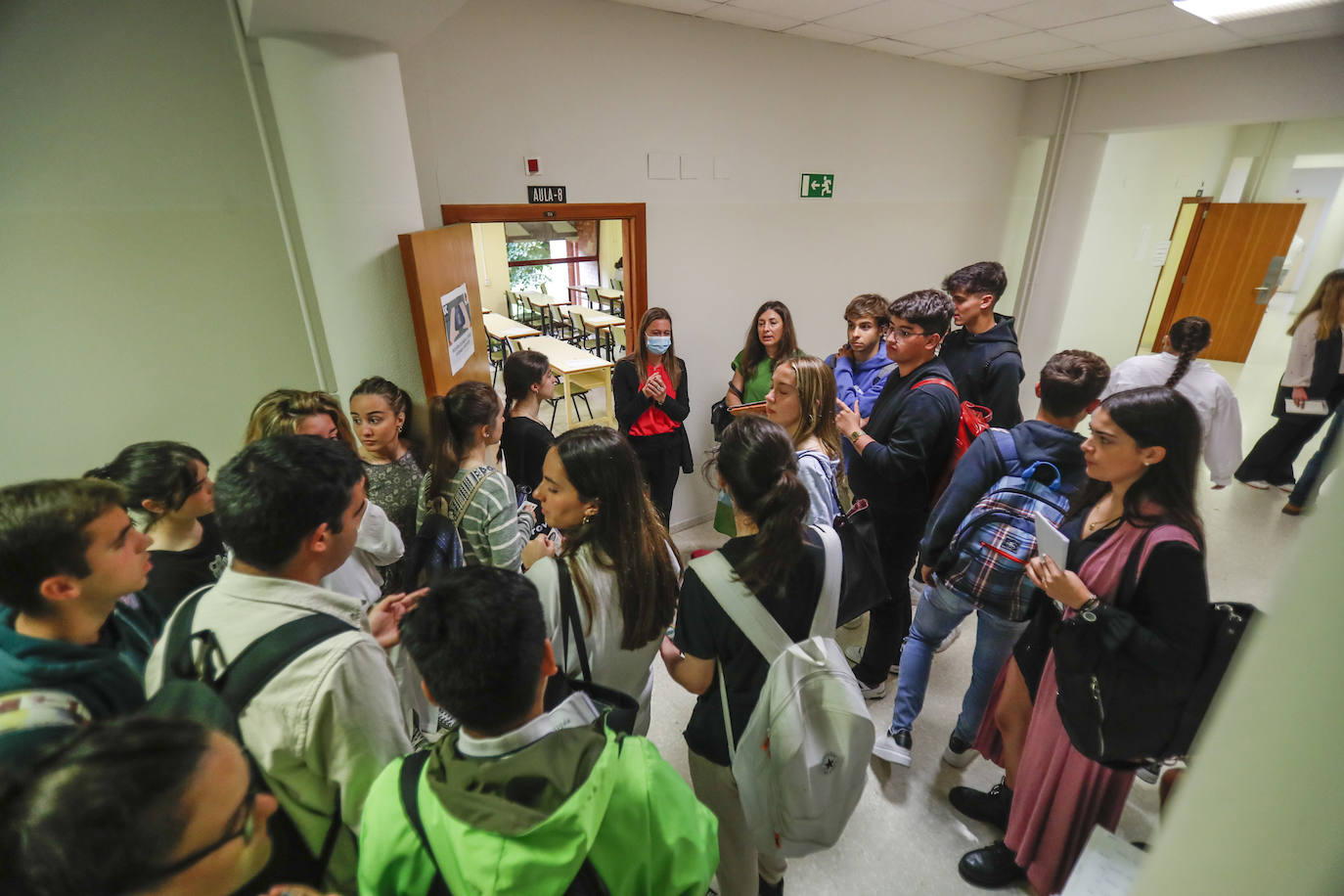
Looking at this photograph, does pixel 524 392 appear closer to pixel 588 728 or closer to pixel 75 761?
pixel 588 728

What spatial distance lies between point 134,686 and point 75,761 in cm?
74

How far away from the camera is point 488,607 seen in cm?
91

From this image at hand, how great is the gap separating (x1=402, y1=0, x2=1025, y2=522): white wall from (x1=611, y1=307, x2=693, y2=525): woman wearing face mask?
0.37 metres

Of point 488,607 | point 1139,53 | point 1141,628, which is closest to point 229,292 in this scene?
point 488,607

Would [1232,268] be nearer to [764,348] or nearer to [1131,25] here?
[1131,25]

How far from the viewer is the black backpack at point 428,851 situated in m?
0.82

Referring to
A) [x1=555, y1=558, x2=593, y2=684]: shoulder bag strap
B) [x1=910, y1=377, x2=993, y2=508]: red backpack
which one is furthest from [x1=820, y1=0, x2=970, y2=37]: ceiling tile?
[x1=555, y1=558, x2=593, y2=684]: shoulder bag strap

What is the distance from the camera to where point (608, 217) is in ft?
11.0

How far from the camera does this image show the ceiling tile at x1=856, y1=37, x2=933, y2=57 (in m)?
3.60

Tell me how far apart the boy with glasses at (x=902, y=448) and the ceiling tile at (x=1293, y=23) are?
3046 mm

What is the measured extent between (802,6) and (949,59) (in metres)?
1.81

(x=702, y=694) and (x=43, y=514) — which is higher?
(x=43, y=514)

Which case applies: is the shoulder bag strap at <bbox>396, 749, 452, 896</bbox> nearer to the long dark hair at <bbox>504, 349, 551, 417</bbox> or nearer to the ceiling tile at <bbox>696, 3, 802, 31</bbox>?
the long dark hair at <bbox>504, 349, 551, 417</bbox>

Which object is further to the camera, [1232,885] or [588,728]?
[588,728]
